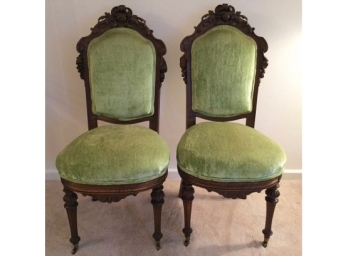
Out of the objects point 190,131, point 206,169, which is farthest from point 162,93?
point 206,169

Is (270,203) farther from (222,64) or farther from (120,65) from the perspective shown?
(120,65)

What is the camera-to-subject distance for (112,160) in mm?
1133

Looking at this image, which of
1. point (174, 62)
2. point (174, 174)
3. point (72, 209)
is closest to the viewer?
point (72, 209)

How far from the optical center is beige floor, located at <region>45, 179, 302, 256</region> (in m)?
1.39

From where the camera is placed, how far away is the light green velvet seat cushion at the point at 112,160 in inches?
44.3

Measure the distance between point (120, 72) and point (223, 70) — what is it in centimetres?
53

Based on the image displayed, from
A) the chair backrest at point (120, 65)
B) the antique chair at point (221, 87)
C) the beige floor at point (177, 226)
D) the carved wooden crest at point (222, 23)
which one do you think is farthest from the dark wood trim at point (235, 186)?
the carved wooden crest at point (222, 23)

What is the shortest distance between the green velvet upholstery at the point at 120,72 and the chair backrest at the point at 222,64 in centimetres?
21

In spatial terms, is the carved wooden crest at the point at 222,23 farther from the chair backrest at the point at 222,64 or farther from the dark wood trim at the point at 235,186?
the dark wood trim at the point at 235,186

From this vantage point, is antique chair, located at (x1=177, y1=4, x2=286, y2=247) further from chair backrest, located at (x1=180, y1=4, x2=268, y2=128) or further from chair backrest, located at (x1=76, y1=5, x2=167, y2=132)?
chair backrest, located at (x1=76, y1=5, x2=167, y2=132)

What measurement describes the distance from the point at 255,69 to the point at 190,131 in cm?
48

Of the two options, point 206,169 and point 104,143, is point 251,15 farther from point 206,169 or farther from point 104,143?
point 104,143

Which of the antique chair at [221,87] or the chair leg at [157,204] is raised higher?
the antique chair at [221,87]

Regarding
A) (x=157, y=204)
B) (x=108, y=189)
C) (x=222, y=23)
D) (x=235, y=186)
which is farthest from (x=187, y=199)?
(x=222, y=23)
